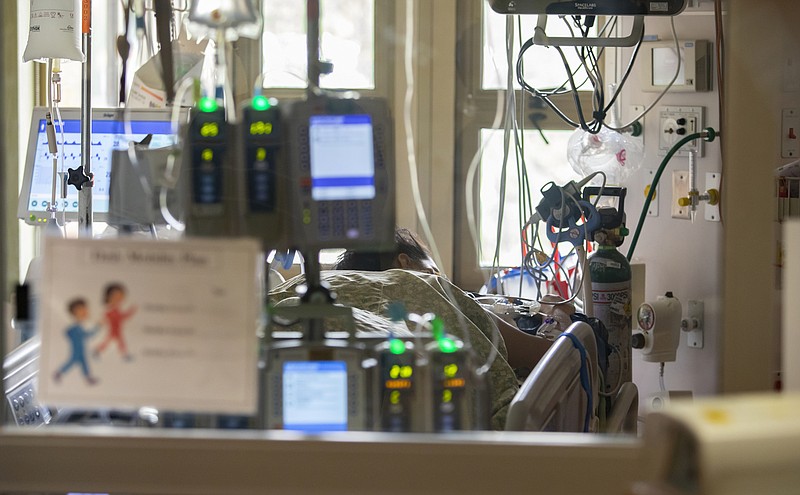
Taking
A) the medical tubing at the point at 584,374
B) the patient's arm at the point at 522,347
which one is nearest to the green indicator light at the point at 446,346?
the medical tubing at the point at 584,374

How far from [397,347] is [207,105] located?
1.25 ft

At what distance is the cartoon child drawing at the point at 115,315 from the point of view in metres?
0.97

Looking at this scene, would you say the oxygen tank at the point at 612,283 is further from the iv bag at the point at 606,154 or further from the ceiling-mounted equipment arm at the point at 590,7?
the ceiling-mounted equipment arm at the point at 590,7

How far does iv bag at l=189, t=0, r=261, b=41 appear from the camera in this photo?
44.6 inches

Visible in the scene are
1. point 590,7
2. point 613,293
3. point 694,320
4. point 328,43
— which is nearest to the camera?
point 328,43

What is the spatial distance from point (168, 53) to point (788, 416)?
1.38 meters

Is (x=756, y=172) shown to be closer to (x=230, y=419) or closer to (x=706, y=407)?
(x=706, y=407)

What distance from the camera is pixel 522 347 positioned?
273 cm

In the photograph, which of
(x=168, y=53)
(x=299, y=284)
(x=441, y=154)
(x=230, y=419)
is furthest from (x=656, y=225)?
(x=230, y=419)

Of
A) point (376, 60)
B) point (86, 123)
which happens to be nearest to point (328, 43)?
point (376, 60)

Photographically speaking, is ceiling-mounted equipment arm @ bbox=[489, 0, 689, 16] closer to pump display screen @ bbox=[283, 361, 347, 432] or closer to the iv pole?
the iv pole

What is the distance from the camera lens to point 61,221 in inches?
134

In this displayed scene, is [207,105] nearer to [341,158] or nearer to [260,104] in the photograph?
[260,104]

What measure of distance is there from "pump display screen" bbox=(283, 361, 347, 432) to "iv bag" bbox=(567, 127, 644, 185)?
215cm
